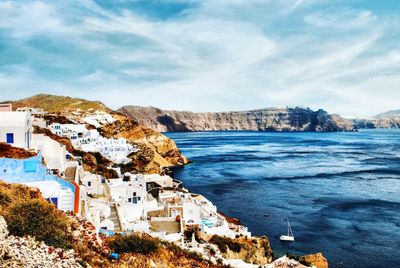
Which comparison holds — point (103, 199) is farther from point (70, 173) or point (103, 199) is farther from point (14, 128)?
Result: point (14, 128)

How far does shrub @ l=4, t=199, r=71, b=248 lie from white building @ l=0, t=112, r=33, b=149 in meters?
10.1

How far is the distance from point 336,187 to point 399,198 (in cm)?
1131

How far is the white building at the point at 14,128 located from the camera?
24703mm

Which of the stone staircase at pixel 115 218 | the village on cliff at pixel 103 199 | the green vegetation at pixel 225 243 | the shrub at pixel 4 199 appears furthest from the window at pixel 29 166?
the green vegetation at pixel 225 243

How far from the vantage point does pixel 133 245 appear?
56.7ft

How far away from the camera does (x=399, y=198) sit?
59031 millimetres

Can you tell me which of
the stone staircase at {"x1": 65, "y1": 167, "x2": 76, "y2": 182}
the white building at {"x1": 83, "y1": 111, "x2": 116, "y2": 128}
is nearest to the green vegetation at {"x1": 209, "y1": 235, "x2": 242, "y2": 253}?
the stone staircase at {"x1": 65, "y1": 167, "x2": 76, "y2": 182}

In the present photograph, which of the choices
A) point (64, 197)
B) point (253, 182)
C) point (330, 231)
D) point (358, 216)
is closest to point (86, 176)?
point (64, 197)

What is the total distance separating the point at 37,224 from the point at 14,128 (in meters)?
12.2

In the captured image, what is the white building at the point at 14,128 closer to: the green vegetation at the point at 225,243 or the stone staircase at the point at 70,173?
the stone staircase at the point at 70,173

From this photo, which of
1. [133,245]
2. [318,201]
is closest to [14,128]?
[133,245]

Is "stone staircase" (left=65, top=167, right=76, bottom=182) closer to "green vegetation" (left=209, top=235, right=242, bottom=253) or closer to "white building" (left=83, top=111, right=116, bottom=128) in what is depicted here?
"green vegetation" (left=209, top=235, right=242, bottom=253)

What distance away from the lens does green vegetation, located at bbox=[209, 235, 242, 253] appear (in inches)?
1134

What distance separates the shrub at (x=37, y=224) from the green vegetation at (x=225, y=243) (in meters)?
15.2
